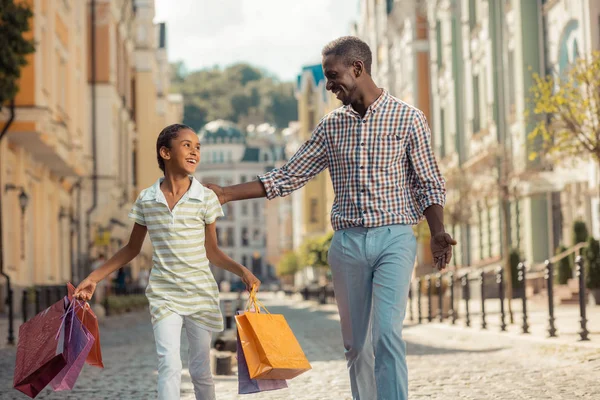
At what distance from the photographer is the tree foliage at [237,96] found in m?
179

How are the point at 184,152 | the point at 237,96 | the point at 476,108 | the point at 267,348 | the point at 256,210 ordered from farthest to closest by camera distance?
the point at 237,96, the point at 256,210, the point at 476,108, the point at 184,152, the point at 267,348

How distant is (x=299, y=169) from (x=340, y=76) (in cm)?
63

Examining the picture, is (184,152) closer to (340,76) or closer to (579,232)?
(340,76)

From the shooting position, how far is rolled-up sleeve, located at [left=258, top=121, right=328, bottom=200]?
672 cm

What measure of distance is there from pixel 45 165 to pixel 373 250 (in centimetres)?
2993

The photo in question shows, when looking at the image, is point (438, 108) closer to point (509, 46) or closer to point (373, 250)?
point (509, 46)

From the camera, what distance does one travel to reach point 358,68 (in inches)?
253

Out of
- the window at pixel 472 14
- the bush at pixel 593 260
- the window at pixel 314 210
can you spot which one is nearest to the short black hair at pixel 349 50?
the bush at pixel 593 260

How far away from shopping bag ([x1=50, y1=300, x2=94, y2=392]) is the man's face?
1.75 meters

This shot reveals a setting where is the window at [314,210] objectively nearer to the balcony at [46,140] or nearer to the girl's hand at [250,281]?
the balcony at [46,140]

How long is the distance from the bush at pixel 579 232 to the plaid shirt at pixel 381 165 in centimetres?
2448

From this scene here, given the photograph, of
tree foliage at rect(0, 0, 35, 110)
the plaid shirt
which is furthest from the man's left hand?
tree foliage at rect(0, 0, 35, 110)

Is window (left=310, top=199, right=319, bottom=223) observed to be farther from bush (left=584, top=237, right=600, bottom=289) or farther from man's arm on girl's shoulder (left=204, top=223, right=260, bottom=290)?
man's arm on girl's shoulder (left=204, top=223, right=260, bottom=290)

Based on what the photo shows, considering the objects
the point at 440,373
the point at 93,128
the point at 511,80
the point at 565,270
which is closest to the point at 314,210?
the point at 93,128
